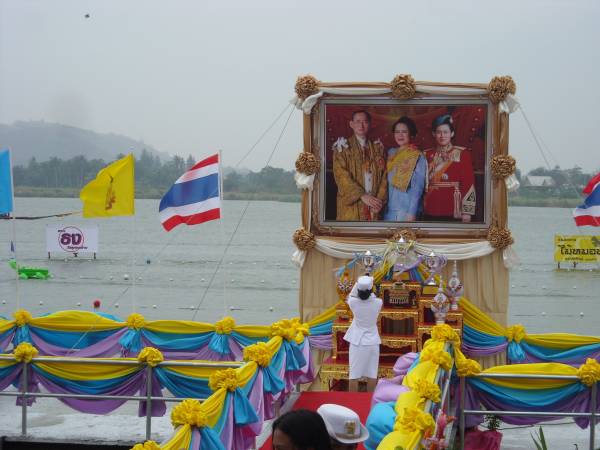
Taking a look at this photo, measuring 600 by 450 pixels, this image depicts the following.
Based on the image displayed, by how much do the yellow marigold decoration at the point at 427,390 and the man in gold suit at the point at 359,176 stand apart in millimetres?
7088

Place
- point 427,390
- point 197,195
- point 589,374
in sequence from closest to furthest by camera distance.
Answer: point 427,390 < point 589,374 < point 197,195

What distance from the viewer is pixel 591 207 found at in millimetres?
14102

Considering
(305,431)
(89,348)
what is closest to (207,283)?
(89,348)

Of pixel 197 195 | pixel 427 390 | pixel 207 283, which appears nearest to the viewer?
pixel 427 390

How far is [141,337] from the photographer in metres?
14.0

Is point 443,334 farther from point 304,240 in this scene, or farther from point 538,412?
point 304,240

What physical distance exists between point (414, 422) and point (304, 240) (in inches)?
314

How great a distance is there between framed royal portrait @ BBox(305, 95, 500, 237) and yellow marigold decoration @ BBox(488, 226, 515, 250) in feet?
0.62

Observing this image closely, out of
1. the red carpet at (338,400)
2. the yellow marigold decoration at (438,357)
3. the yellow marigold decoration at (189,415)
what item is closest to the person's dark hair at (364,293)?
the red carpet at (338,400)

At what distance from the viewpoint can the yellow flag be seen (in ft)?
45.5

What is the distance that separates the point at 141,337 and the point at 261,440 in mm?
5338

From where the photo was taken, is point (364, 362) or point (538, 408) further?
point (364, 362)

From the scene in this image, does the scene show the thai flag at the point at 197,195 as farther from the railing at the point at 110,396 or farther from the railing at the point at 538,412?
the railing at the point at 538,412

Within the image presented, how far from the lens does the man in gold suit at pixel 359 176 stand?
1402cm
